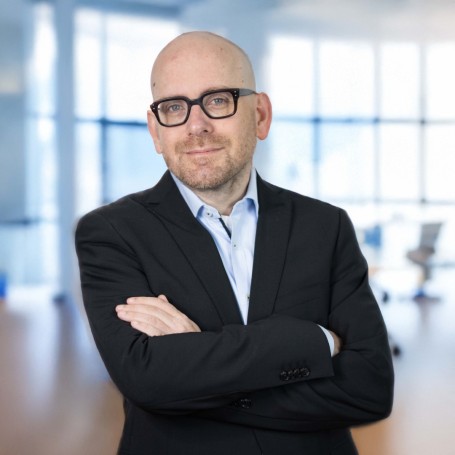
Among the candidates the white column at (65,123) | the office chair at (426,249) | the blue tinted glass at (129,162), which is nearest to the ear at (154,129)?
the office chair at (426,249)

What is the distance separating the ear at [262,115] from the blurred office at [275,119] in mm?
8198

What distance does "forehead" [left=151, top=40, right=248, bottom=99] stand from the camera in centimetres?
172

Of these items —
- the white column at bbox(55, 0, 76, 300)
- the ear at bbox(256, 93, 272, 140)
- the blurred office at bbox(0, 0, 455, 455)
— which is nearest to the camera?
the ear at bbox(256, 93, 272, 140)

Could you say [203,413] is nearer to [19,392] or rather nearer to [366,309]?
[366,309]

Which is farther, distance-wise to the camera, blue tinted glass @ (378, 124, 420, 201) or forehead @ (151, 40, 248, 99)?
blue tinted glass @ (378, 124, 420, 201)

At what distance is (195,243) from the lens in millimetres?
1753

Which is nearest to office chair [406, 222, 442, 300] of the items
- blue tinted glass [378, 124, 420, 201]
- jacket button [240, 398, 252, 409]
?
blue tinted glass [378, 124, 420, 201]

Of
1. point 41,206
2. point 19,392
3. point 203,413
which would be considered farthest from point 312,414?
point 41,206

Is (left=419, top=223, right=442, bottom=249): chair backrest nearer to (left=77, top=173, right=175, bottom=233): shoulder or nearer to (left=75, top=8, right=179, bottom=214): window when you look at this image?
(left=75, top=8, right=179, bottom=214): window

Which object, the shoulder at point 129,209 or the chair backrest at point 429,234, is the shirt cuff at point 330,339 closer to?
the shoulder at point 129,209

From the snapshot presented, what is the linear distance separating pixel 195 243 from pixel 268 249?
0.19 meters

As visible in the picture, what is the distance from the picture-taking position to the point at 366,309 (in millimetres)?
1802

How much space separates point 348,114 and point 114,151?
380 cm

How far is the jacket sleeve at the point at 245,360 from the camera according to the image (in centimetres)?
155
